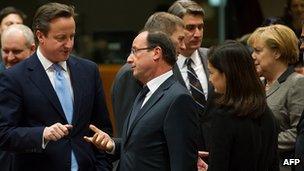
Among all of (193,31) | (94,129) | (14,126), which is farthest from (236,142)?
(193,31)

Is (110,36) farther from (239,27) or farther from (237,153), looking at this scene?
(237,153)

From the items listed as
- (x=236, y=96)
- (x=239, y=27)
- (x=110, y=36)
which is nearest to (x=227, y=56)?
(x=236, y=96)

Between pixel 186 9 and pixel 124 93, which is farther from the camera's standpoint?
pixel 186 9

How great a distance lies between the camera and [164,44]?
159 inches

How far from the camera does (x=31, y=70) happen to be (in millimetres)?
4324

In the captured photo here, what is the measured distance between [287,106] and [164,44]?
1061 millimetres

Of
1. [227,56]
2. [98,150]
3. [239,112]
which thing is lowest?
[98,150]

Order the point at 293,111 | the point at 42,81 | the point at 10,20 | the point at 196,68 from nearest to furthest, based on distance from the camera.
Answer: the point at 42,81
the point at 293,111
the point at 196,68
the point at 10,20

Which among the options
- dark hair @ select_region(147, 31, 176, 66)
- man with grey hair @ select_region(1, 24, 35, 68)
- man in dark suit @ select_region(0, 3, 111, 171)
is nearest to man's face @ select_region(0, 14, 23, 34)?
man with grey hair @ select_region(1, 24, 35, 68)

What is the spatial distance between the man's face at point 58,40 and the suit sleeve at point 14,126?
10.4 inches

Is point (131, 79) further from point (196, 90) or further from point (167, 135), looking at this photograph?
point (167, 135)

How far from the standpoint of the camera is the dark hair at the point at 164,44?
A: 13.2ft

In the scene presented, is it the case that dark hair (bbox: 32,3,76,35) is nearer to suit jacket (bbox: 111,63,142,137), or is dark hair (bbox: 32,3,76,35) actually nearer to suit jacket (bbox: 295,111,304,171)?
suit jacket (bbox: 111,63,142,137)

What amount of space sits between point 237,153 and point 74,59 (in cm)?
122
